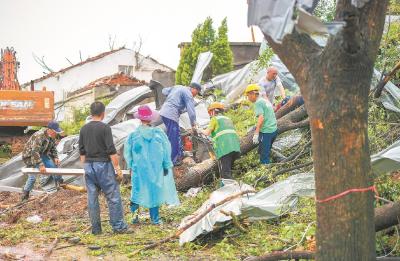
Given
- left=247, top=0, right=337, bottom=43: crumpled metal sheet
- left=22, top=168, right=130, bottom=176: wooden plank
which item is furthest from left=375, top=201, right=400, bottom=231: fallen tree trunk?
left=22, top=168, right=130, bottom=176: wooden plank

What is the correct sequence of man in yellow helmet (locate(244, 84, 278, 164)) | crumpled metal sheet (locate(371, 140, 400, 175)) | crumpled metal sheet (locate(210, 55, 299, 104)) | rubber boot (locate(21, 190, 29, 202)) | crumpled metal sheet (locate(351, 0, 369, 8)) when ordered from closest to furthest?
crumpled metal sheet (locate(351, 0, 369, 8)) < crumpled metal sheet (locate(371, 140, 400, 175)) < man in yellow helmet (locate(244, 84, 278, 164)) < rubber boot (locate(21, 190, 29, 202)) < crumpled metal sheet (locate(210, 55, 299, 104))

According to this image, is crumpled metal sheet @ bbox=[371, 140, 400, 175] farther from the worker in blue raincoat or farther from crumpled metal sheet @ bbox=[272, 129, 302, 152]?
crumpled metal sheet @ bbox=[272, 129, 302, 152]

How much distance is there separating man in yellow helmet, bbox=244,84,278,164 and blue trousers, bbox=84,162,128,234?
10.2ft

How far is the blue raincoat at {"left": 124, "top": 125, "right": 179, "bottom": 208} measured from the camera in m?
8.45

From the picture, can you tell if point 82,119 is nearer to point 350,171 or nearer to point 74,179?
point 74,179

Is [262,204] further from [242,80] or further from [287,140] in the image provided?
[242,80]

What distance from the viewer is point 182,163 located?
38.5ft

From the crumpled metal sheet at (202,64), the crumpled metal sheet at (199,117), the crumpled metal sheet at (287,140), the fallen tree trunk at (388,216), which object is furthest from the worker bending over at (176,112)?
the fallen tree trunk at (388,216)

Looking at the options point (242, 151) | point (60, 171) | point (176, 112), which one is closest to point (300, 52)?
point (242, 151)

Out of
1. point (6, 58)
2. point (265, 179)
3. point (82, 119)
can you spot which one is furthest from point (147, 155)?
point (82, 119)

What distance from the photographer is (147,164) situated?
8.48 metres

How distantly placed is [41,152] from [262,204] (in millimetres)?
5623

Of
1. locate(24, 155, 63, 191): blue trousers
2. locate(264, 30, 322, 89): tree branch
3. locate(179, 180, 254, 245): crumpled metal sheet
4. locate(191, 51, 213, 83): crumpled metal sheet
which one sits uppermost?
locate(264, 30, 322, 89): tree branch

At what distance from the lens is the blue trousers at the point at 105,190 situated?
7.79 m
